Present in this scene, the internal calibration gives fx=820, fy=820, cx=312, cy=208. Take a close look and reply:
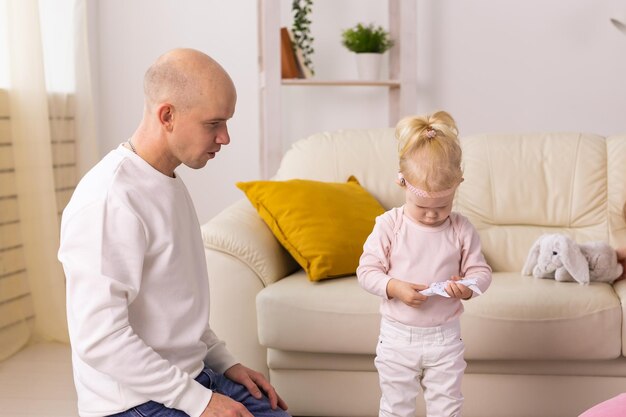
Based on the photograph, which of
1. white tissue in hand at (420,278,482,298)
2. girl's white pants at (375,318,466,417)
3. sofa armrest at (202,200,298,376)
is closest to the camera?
white tissue in hand at (420,278,482,298)

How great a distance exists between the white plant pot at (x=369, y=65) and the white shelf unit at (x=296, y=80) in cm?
5

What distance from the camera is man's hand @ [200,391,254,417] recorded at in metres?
1.41

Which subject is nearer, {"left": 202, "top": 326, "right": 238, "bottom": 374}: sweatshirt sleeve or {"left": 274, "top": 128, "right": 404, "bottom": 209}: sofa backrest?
{"left": 202, "top": 326, "right": 238, "bottom": 374}: sweatshirt sleeve

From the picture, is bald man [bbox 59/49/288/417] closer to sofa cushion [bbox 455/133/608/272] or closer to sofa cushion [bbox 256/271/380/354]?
sofa cushion [bbox 256/271/380/354]

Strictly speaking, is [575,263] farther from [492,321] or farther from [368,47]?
[368,47]

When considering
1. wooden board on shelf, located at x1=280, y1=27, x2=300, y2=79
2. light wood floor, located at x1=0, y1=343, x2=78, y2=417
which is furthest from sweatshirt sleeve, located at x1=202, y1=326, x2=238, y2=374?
wooden board on shelf, located at x1=280, y1=27, x2=300, y2=79

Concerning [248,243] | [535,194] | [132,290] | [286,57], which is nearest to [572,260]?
[535,194]

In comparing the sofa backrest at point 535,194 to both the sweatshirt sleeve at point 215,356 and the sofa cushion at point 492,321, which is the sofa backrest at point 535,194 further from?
the sweatshirt sleeve at point 215,356

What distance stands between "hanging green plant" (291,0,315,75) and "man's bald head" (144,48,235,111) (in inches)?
97.5

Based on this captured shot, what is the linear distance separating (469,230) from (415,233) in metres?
0.13

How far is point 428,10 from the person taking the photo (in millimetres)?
4117

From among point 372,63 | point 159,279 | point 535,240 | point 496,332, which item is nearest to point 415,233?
point 496,332

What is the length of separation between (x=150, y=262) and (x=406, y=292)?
→ 68 cm

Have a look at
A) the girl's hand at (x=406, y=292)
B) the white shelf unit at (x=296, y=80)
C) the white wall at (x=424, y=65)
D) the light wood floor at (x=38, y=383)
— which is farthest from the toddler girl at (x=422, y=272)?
the white wall at (x=424, y=65)
